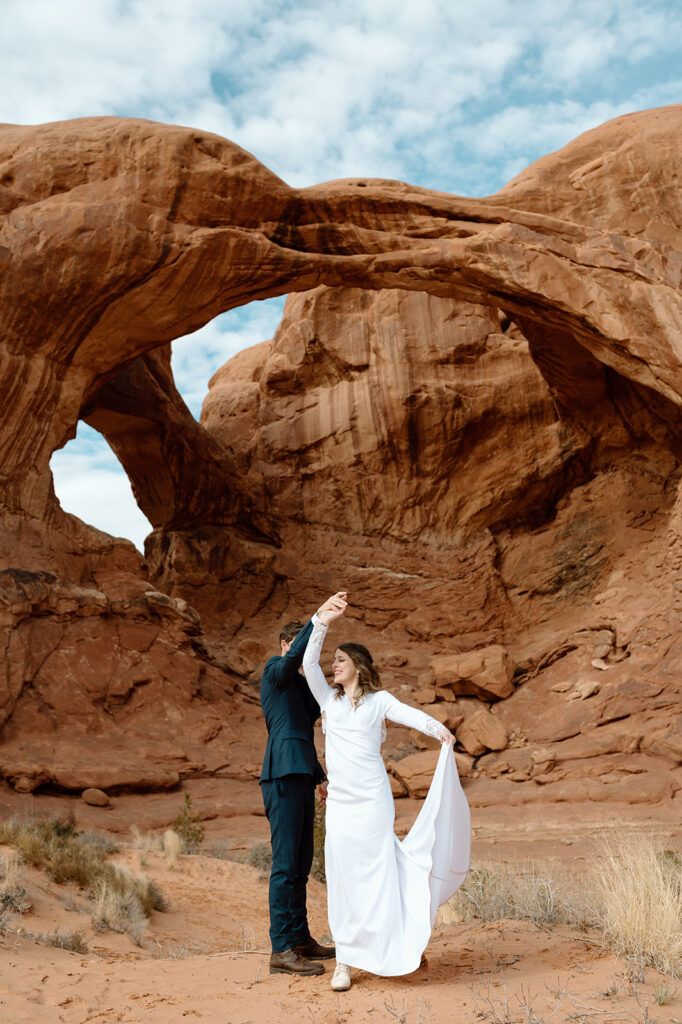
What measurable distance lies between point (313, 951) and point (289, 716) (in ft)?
4.02

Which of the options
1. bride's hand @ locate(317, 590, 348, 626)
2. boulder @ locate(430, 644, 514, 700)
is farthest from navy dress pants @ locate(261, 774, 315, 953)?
boulder @ locate(430, 644, 514, 700)

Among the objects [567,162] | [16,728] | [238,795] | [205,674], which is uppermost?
[567,162]

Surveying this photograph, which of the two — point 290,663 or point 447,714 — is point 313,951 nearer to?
point 290,663

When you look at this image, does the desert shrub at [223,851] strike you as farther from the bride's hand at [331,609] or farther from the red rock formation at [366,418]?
the bride's hand at [331,609]

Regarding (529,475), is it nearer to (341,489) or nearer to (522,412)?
(522,412)

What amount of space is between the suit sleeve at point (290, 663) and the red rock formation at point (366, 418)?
24.2ft

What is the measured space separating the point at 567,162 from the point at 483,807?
10.8 metres

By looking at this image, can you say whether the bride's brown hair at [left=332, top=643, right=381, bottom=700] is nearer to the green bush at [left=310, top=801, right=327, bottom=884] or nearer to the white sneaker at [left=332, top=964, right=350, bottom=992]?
the white sneaker at [left=332, top=964, right=350, bottom=992]

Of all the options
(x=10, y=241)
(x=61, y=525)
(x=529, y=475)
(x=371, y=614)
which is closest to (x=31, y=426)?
(x=61, y=525)

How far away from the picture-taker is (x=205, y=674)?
1449 centimetres

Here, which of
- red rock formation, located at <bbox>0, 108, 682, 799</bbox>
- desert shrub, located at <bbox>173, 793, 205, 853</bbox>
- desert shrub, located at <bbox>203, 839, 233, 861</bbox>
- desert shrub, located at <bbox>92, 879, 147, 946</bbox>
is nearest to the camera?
desert shrub, located at <bbox>92, 879, 147, 946</bbox>

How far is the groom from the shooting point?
4.56m

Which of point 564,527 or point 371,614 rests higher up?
point 564,527

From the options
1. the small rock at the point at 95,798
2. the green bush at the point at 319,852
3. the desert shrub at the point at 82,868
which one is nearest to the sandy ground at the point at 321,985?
the desert shrub at the point at 82,868
